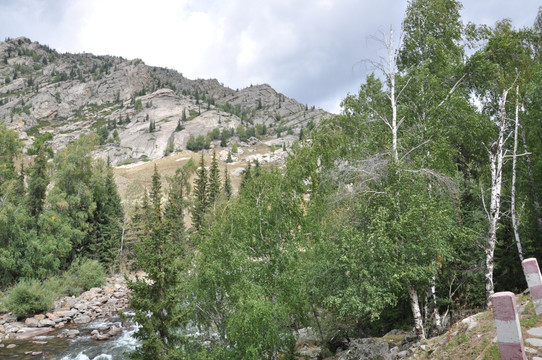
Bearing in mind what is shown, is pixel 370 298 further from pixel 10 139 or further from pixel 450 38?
pixel 10 139

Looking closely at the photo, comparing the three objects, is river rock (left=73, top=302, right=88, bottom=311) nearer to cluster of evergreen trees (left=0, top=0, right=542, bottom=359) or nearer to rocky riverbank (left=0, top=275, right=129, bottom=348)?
rocky riverbank (left=0, top=275, right=129, bottom=348)

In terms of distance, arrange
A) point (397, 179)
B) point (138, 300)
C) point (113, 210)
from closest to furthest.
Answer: point (397, 179) < point (138, 300) < point (113, 210)

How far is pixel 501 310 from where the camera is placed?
15.9 feet

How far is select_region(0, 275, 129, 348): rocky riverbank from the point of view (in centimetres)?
2438

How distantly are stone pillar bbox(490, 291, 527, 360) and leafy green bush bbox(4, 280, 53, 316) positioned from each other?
112ft

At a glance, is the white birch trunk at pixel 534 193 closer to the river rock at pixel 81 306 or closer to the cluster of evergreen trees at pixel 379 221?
the cluster of evergreen trees at pixel 379 221

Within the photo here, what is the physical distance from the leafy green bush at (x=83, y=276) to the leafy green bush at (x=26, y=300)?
16.2 feet

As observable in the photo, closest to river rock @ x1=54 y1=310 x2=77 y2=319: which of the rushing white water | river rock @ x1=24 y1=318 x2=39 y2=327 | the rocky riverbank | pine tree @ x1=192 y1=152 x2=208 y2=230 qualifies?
the rocky riverbank

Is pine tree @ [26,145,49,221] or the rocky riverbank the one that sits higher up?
pine tree @ [26,145,49,221]

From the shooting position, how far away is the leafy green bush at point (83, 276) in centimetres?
3441

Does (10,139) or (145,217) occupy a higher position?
(10,139)

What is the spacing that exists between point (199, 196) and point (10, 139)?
94.0ft

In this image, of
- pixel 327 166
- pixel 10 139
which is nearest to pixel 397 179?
pixel 327 166

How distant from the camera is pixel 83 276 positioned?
35.9 metres
